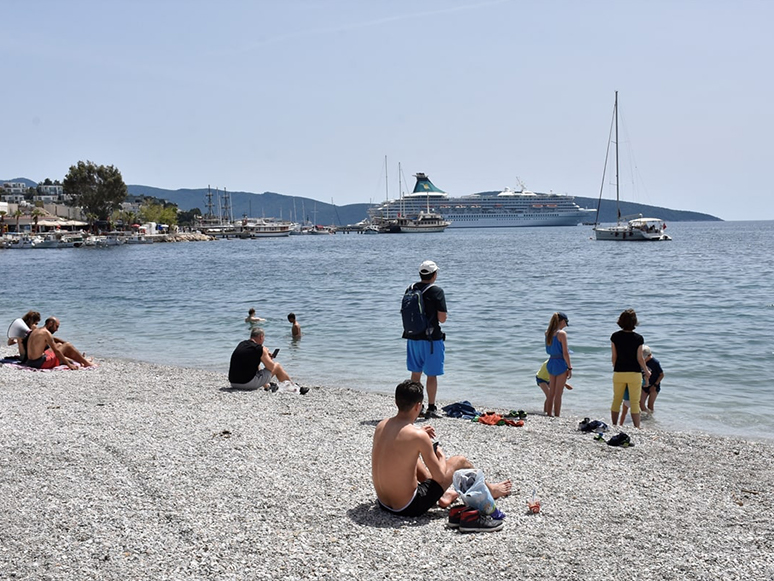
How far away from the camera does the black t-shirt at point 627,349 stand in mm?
8617

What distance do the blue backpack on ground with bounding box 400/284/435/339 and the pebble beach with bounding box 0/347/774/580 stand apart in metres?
1.14

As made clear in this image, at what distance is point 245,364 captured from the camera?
10828 millimetres

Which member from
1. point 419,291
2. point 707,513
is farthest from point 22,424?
point 707,513

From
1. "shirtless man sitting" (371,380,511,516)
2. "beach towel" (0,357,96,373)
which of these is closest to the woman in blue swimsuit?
"shirtless man sitting" (371,380,511,516)

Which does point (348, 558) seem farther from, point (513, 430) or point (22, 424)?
point (22, 424)

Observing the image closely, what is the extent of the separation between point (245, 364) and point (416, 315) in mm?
3590

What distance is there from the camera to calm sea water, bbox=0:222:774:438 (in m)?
12.2

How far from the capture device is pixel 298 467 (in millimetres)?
6520

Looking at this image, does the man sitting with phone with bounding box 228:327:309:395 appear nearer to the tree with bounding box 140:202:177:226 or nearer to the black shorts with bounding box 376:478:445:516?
the black shorts with bounding box 376:478:445:516

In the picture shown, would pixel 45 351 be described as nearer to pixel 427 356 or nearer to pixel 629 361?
pixel 427 356

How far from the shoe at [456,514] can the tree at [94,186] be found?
Answer: 128 metres

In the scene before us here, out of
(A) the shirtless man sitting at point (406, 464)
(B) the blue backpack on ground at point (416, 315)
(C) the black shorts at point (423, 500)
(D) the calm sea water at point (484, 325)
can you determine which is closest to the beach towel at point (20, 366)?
(D) the calm sea water at point (484, 325)

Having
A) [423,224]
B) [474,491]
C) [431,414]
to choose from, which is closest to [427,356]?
[431,414]

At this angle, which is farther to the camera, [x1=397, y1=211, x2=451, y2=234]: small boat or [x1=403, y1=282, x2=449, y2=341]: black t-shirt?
[x1=397, y1=211, x2=451, y2=234]: small boat
